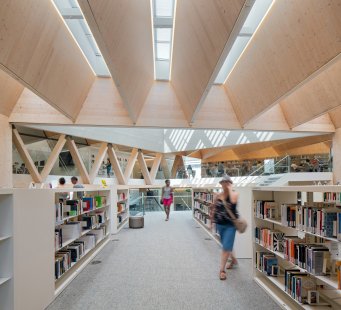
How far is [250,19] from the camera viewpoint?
6.09 meters

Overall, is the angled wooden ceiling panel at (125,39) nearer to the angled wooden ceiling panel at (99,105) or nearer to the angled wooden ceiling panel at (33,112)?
the angled wooden ceiling panel at (99,105)

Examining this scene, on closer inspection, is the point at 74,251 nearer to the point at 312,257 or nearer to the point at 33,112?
the point at 312,257

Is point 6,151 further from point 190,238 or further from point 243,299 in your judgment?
point 243,299

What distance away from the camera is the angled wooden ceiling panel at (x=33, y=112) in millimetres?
8922

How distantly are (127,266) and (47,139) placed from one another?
27.3 ft

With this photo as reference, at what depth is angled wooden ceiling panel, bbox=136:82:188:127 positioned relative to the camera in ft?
31.8

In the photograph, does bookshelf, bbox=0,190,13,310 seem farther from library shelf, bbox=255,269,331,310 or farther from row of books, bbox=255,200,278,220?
row of books, bbox=255,200,278,220

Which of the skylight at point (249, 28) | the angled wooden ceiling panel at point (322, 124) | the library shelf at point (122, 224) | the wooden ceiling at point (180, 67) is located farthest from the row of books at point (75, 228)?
the angled wooden ceiling panel at point (322, 124)

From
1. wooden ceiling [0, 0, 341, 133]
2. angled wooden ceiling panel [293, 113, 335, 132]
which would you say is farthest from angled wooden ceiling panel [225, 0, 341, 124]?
angled wooden ceiling panel [293, 113, 335, 132]

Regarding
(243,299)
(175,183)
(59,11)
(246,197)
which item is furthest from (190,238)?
(175,183)

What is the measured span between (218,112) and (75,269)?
6055 millimetres

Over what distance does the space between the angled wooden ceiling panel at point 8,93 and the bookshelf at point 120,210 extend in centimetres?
429

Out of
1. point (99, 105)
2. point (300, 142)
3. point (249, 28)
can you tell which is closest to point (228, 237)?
A: point (249, 28)

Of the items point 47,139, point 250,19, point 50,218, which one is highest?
point 250,19
